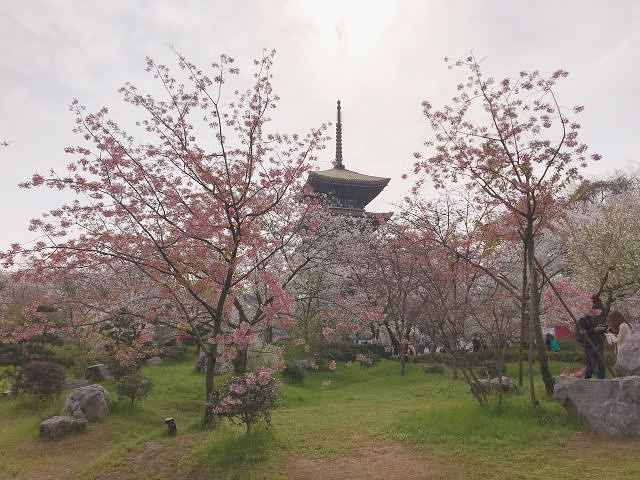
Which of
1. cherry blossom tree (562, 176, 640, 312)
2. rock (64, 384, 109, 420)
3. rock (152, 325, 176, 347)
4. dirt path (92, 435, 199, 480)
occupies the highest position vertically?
cherry blossom tree (562, 176, 640, 312)

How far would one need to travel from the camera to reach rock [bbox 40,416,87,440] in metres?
10.8

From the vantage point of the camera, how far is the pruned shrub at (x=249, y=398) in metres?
8.27

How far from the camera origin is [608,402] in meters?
7.77

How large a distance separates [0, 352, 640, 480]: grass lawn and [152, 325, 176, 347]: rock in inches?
458

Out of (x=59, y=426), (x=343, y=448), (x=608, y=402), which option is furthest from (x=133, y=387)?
(x=608, y=402)

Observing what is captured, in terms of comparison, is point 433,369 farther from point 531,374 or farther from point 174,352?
point 174,352

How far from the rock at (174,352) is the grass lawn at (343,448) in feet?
34.5

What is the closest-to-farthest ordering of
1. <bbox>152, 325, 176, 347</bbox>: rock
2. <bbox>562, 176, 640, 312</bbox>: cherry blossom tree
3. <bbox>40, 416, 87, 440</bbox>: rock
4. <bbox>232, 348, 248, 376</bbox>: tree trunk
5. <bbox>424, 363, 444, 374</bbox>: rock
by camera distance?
<bbox>40, 416, 87, 440</bbox>: rock, <bbox>232, 348, 248, 376</bbox>: tree trunk, <bbox>562, 176, 640, 312</bbox>: cherry blossom tree, <bbox>424, 363, 444, 374</bbox>: rock, <bbox>152, 325, 176, 347</bbox>: rock

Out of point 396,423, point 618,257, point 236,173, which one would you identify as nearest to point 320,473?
point 396,423

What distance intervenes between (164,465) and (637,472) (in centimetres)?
762

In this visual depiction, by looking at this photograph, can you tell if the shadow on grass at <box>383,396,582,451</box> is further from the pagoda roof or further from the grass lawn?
the pagoda roof

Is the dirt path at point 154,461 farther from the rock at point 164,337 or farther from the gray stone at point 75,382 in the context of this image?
the rock at point 164,337

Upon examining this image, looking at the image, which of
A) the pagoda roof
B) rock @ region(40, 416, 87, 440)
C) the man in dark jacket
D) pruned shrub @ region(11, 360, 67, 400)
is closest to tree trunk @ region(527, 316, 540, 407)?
the man in dark jacket

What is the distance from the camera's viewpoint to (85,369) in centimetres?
1725
